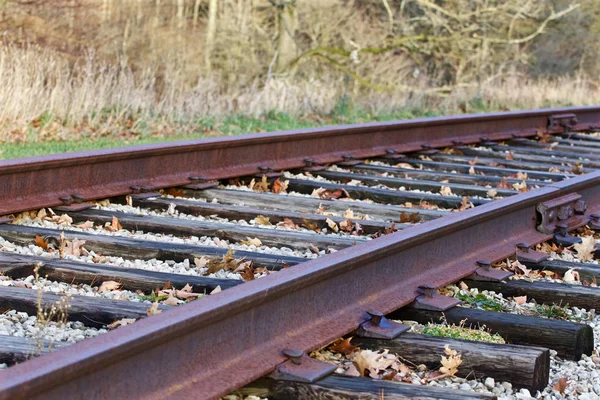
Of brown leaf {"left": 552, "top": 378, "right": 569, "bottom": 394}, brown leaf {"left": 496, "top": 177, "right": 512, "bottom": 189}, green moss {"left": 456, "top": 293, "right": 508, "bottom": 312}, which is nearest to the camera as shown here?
brown leaf {"left": 552, "top": 378, "right": 569, "bottom": 394}

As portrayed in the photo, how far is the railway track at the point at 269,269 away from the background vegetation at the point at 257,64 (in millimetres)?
3423

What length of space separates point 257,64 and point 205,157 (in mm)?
17695

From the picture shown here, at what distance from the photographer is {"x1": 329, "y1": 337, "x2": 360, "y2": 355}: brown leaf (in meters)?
3.26

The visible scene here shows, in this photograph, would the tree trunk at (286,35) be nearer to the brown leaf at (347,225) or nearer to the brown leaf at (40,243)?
the brown leaf at (347,225)

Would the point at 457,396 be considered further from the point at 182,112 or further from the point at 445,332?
the point at 182,112

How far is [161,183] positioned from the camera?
19.7 ft

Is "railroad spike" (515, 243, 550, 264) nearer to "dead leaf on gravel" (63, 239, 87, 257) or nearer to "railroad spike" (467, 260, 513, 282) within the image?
"railroad spike" (467, 260, 513, 282)

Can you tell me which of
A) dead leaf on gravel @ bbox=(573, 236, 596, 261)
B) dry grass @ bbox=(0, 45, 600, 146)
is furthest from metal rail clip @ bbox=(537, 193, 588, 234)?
dry grass @ bbox=(0, 45, 600, 146)

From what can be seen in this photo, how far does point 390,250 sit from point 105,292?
1172 millimetres

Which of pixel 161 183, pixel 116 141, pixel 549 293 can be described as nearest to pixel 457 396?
pixel 549 293

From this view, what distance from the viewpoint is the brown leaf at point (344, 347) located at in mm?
3262

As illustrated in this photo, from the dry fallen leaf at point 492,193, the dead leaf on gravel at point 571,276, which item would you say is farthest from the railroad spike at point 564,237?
the dry fallen leaf at point 492,193

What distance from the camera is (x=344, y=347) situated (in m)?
3.27

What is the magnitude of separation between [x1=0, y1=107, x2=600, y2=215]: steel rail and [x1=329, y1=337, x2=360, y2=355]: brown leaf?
7.64 ft
